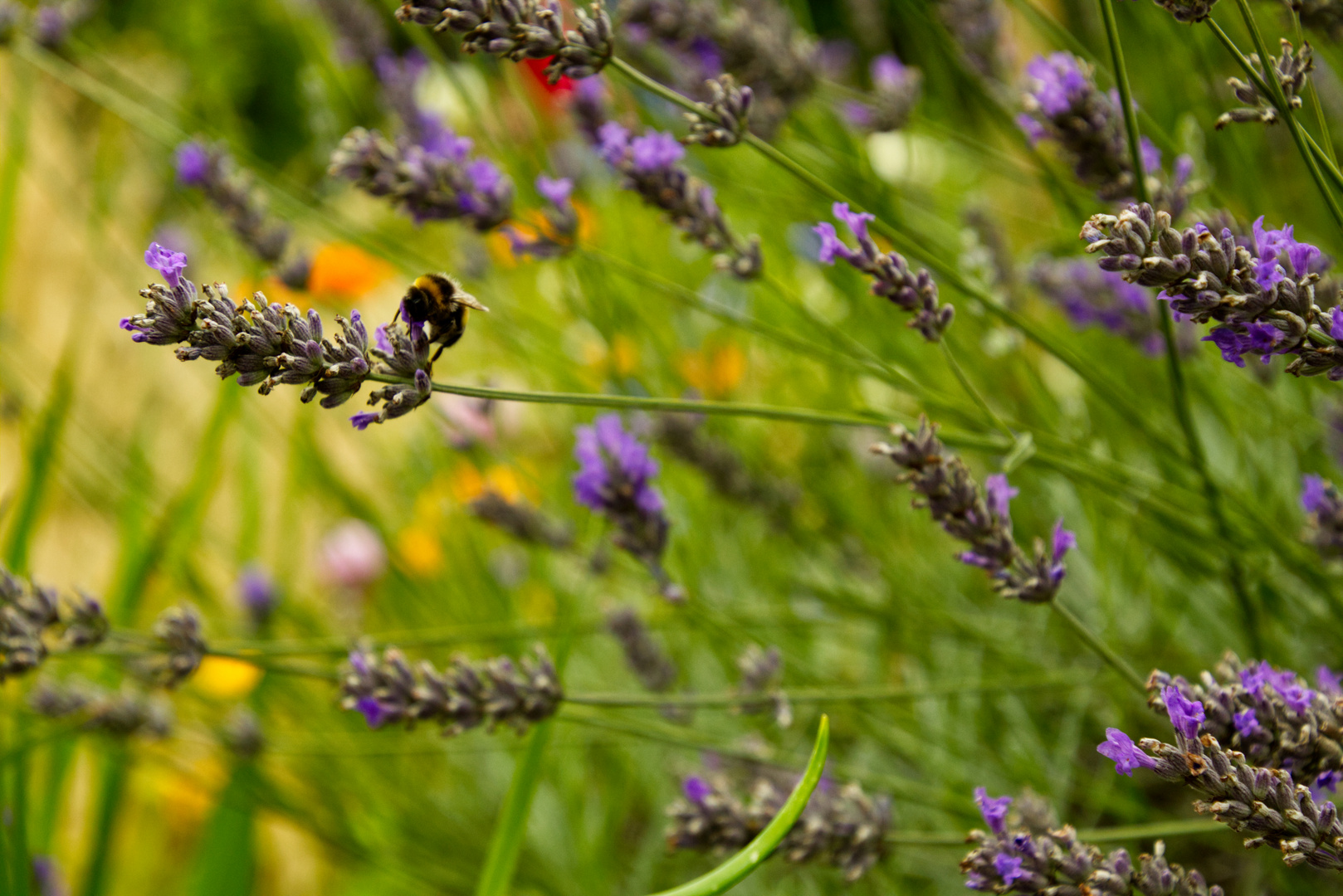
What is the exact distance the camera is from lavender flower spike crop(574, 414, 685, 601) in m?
0.80

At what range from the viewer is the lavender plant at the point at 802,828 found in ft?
2.20

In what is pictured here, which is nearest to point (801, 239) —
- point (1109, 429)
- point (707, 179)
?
point (707, 179)

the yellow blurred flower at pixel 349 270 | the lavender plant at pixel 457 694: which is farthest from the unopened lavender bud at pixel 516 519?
the yellow blurred flower at pixel 349 270

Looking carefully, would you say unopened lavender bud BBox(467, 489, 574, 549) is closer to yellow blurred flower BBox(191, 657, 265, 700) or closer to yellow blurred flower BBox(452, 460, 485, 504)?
yellow blurred flower BBox(452, 460, 485, 504)

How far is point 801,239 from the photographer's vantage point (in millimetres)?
1581

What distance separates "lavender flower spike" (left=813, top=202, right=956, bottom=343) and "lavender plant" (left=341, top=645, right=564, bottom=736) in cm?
34

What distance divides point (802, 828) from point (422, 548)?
1328 mm

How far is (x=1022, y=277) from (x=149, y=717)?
1.06 metres

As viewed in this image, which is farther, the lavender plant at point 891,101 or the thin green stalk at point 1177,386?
the lavender plant at point 891,101

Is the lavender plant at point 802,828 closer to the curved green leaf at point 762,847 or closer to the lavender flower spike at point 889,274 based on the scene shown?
the curved green leaf at point 762,847

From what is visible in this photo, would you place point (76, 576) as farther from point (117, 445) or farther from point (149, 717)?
point (149, 717)

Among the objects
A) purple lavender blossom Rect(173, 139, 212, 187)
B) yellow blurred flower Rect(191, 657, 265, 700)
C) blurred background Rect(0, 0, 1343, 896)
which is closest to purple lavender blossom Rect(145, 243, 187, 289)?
blurred background Rect(0, 0, 1343, 896)

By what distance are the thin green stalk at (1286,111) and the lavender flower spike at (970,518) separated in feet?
0.72

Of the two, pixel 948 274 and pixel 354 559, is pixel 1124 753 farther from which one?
pixel 354 559
